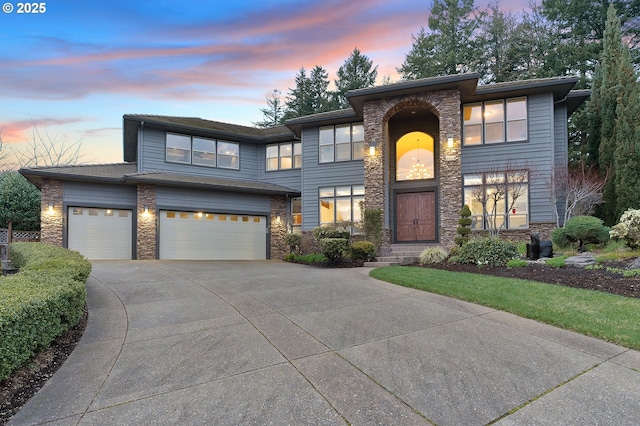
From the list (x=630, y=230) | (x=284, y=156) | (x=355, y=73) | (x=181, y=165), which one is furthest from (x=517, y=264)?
(x=355, y=73)

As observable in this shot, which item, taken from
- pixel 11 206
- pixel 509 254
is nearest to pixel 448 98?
pixel 509 254

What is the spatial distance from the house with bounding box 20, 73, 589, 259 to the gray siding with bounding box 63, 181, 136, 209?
4 cm

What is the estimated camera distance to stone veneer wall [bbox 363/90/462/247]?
1178 centimetres

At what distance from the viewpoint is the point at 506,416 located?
2402 millimetres

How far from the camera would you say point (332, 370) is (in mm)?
3088

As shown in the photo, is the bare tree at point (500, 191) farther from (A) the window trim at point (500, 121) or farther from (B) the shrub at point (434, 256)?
(B) the shrub at point (434, 256)

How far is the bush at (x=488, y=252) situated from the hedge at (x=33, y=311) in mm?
8863

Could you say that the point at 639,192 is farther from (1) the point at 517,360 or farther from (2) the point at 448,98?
(1) the point at 517,360

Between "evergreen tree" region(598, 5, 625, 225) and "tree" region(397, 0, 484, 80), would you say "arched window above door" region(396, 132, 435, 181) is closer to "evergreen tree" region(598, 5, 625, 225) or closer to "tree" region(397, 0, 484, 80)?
"evergreen tree" region(598, 5, 625, 225)

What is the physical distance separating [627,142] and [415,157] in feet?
23.7

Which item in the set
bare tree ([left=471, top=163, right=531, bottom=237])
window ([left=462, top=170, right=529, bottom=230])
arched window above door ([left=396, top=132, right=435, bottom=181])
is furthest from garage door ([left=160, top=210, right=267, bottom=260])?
bare tree ([left=471, top=163, right=531, bottom=237])

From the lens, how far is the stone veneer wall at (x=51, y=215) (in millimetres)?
12328

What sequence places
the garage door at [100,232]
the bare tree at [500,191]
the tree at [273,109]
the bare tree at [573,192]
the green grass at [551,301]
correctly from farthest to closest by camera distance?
the tree at [273,109]
the garage door at [100,232]
the bare tree at [500,191]
the bare tree at [573,192]
the green grass at [551,301]

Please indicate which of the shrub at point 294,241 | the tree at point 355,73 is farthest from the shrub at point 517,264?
the tree at point 355,73
